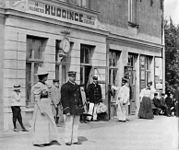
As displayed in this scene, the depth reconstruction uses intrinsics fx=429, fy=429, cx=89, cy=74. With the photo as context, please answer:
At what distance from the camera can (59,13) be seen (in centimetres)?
1633

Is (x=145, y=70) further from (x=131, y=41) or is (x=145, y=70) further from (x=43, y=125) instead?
(x=43, y=125)

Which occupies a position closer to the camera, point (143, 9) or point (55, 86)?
point (55, 86)

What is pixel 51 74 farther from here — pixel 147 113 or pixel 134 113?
pixel 134 113

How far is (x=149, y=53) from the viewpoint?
2541cm

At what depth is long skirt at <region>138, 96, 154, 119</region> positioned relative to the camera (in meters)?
19.8

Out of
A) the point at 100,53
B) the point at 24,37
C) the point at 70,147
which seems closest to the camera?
the point at 70,147

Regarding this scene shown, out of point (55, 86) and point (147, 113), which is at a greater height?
point (55, 86)

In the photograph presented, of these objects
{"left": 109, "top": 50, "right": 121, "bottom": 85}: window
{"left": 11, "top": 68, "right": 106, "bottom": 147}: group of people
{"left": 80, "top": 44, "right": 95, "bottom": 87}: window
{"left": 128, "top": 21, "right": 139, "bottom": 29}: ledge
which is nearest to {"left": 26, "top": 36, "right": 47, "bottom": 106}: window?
{"left": 80, "top": 44, "right": 95, "bottom": 87}: window

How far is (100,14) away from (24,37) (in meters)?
5.98

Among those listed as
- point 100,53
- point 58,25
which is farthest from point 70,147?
point 100,53

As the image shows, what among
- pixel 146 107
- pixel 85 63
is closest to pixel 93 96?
pixel 85 63

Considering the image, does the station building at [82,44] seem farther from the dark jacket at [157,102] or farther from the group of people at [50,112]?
the group of people at [50,112]

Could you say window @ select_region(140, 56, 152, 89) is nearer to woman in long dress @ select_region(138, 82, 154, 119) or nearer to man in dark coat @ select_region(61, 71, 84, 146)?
woman in long dress @ select_region(138, 82, 154, 119)

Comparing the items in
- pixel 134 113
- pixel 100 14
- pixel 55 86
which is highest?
pixel 100 14
